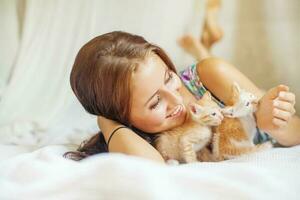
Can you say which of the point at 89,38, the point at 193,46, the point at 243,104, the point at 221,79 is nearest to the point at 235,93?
the point at 243,104

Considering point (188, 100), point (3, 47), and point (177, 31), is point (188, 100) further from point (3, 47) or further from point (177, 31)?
point (3, 47)

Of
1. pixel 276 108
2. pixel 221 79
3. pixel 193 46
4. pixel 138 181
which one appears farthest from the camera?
pixel 193 46

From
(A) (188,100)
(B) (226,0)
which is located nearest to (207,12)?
(B) (226,0)

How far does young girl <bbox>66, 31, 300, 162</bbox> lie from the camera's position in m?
0.90

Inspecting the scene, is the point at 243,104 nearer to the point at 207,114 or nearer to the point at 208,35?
the point at 207,114

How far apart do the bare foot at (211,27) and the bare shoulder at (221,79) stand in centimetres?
24

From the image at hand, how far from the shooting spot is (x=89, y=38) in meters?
1.33

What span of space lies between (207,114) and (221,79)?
0.60ft

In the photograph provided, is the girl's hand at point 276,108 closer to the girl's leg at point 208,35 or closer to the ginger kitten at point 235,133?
the ginger kitten at point 235,133

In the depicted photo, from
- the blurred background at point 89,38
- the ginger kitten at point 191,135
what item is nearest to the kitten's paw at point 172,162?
the ginger kitten at point 191,135

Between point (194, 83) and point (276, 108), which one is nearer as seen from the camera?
point (276, 108)

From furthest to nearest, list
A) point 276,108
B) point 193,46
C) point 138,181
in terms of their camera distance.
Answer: point 193,46 < point 276,108 < point 138,181

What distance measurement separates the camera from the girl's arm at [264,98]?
34.7 inches

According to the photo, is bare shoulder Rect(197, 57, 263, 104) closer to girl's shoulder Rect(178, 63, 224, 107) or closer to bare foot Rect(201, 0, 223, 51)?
girl's shoulder Rect(178, 63, 224, 107)
